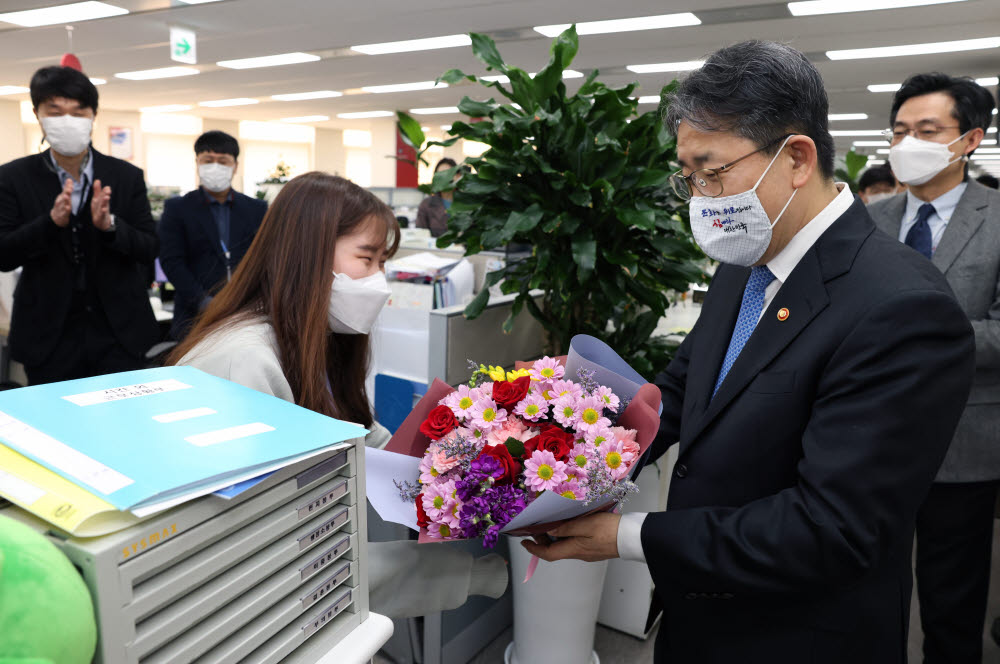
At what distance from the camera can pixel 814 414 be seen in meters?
0.90

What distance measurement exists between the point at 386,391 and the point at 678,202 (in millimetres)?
1305

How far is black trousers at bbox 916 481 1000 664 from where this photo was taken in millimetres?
1881

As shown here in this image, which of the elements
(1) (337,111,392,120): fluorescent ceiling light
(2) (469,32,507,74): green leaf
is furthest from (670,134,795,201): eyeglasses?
(1) (337,111,392,120): fluorescent ceiling light

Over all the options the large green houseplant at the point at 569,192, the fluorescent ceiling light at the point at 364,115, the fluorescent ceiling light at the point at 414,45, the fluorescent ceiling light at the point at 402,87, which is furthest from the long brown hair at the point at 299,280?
the fluorescent ceiling light at the point at 364,115

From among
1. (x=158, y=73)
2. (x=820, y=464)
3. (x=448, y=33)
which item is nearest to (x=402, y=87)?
(x=158, y=73)

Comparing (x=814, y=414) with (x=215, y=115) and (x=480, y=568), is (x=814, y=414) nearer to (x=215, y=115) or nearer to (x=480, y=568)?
(x=480, y=568)

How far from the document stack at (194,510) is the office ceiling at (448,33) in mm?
5828

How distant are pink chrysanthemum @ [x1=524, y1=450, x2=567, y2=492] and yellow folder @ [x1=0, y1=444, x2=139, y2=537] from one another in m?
0.55

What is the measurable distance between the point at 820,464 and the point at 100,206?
216cm

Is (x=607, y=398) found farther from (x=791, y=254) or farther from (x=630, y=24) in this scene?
(x=630, y=24)

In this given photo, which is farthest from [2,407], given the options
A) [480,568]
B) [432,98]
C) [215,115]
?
[215,115]

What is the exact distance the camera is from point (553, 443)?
1.00 metres

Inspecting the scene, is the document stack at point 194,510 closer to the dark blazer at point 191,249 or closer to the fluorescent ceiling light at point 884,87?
the dark blazer at point 191,249

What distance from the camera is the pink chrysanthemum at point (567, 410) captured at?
3.42 ft
